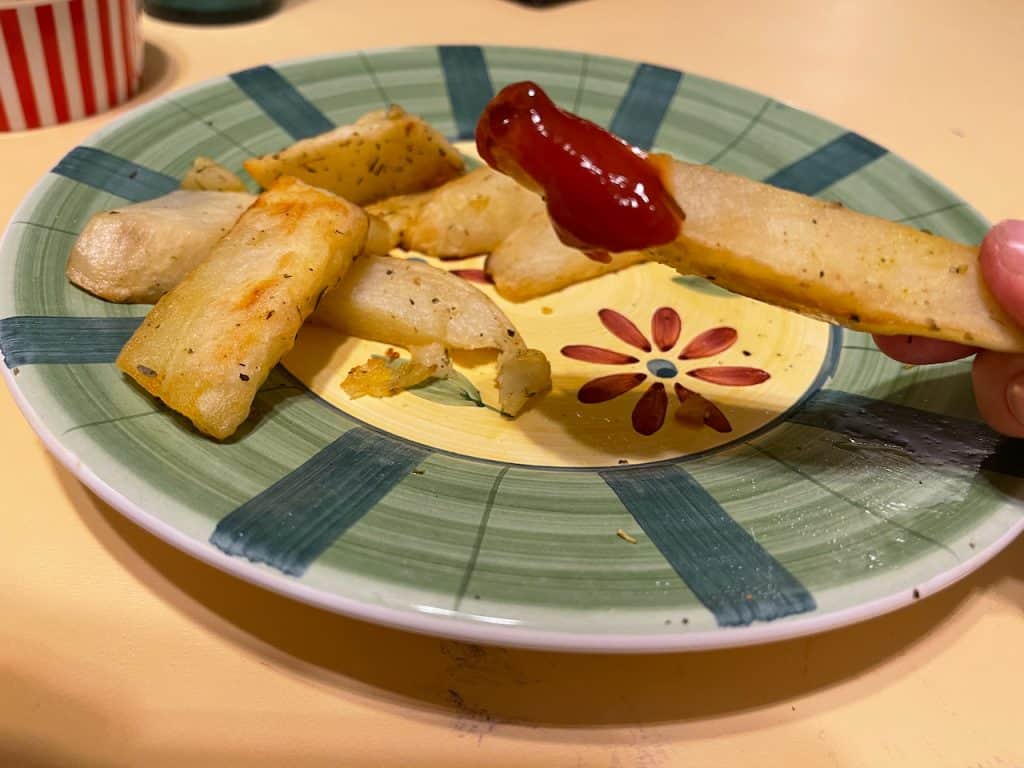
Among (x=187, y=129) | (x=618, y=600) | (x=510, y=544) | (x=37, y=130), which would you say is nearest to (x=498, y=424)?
(x=510, y=544)

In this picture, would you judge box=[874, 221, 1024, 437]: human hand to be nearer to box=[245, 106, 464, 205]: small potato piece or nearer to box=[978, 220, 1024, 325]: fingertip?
box=[978, 220, 1024, 325]: fingertip

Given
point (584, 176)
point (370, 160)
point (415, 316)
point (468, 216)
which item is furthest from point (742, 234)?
point (370, 160)

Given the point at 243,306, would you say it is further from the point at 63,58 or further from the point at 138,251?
the point at 63,58

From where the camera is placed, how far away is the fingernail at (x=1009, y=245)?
1087mm

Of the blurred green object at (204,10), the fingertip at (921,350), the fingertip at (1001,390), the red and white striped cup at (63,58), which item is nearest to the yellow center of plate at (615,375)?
the fingertip at (921,350)

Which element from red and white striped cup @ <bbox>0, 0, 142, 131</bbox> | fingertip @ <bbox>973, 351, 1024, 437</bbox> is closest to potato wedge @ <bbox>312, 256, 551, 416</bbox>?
fingertip @ <bbox>973, 351, 1024, 437</bbox>

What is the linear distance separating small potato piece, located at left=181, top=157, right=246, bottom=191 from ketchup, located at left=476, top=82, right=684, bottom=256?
816mm

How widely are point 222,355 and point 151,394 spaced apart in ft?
0.37

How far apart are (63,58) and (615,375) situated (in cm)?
158

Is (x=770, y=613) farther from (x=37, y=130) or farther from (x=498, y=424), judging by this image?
(x=37, y=130)

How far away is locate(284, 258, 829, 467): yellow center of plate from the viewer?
54.2 inches

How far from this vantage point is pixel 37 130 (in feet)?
7.20

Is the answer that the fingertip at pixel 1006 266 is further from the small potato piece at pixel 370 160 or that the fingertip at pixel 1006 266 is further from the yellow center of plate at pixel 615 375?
the small potato piece at pixel 370 160

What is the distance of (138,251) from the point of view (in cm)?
143
